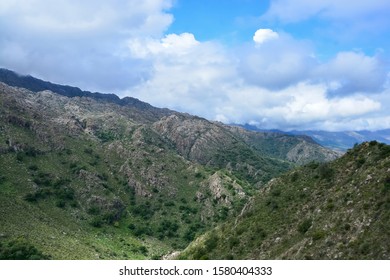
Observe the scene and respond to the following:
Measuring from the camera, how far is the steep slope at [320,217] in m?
52.1

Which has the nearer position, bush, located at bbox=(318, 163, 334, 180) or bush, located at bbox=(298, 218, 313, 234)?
bush, located at bbox=(298, 218, 313, 234)

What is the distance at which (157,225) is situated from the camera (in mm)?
172250

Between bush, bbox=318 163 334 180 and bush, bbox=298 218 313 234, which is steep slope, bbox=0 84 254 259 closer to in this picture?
bush, bbox=298 218 313 234

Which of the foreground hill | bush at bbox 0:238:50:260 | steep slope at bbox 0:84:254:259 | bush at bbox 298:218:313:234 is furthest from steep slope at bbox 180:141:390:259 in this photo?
steep slope at bbox 0:84:254:259

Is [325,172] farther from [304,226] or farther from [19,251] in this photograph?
[19,251]

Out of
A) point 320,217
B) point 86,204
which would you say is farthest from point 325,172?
point 86,204

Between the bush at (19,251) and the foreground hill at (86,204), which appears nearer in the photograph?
the bush at (19,251)

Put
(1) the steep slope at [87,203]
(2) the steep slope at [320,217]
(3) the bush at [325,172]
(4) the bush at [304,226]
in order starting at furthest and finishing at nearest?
1. (1) the steep slope at [87,203]
2. (3) the bush at [325,172]
3. (4) the bush at [304,226]
4. (2) the steep slope at [320,217]

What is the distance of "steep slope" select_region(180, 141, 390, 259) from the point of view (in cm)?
5206

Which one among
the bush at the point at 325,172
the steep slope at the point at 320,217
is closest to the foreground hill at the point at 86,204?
the steep slope at the point at 320,217

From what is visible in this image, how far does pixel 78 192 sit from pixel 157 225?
38513 mm

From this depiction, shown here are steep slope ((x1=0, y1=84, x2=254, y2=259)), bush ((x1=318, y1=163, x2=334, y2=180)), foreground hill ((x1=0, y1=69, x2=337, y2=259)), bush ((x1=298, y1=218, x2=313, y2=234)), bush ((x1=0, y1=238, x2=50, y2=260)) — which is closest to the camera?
bush ((x1=298, y1=218, x2=313, y2=234))

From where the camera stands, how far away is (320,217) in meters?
64.6

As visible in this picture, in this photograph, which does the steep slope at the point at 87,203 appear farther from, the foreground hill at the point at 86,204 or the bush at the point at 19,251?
the bush at the point at 19,251
